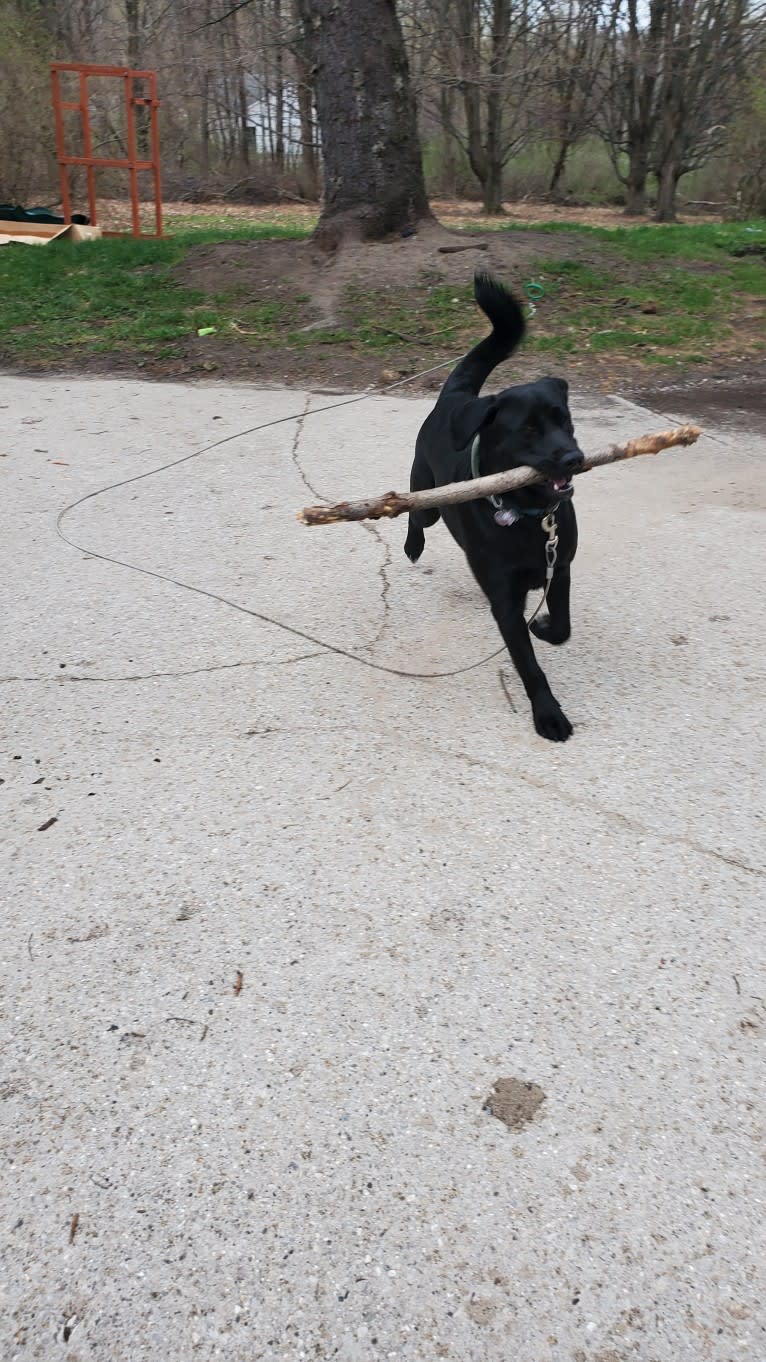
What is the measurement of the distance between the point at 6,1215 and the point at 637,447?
2.77 m

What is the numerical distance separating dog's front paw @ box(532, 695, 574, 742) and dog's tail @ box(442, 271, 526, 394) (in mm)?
1320

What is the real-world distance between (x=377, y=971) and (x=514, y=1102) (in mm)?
452

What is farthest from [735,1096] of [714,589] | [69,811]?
[714,589]

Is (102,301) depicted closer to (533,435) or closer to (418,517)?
(418,517)

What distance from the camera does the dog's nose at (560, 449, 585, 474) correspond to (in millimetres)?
2902

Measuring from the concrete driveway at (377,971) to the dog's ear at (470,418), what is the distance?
80cm

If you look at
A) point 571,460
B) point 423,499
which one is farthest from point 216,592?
point 571,460

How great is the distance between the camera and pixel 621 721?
11.0 ft

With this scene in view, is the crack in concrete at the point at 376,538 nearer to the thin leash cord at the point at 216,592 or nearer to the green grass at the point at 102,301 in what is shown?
the thin leash cord at the point at 216,592

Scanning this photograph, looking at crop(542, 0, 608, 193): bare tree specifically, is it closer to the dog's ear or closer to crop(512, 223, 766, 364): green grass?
crop(512, 223, 766, 364): green grass

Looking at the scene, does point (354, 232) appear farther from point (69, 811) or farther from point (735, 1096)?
point (735, 1096)

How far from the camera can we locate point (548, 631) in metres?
3.60

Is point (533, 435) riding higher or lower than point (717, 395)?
higher

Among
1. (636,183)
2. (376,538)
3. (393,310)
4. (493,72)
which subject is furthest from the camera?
(636,183)
